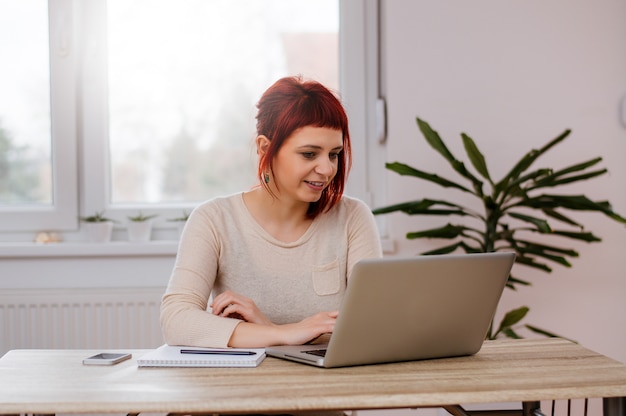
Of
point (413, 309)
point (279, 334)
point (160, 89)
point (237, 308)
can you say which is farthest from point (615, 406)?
point (160, 89)

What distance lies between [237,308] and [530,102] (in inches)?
67.5

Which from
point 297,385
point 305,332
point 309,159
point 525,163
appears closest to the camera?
point 297,385

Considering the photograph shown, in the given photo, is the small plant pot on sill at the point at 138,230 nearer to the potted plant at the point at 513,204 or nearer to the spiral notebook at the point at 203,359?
the potted plant at the point at 513,204

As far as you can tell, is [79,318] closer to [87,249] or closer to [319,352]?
[87,249]

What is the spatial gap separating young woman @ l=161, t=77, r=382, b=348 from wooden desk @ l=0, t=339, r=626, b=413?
0.44 meters

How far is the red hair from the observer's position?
194 centimetres

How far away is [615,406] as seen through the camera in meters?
1.34

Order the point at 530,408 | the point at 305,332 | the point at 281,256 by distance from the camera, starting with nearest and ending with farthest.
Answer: the point at 305,332, the point at 530,408, the point at 281,256

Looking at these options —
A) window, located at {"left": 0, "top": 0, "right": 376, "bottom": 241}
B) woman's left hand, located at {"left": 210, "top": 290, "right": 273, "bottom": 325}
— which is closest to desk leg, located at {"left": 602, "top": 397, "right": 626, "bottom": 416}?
woman's left hand, located at {"left": 210, "top": 290, "right": 273, "bottom": 325}

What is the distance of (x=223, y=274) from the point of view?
2.06 meters

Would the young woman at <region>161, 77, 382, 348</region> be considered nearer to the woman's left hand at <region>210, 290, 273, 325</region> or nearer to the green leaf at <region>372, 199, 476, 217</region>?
the woman's left hand at <region>210, 290, 273, 325</region>

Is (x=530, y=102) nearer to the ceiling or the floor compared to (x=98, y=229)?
nearer to the ceiling

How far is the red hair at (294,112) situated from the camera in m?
1.94

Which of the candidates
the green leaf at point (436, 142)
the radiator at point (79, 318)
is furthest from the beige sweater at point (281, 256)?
the radiator at point (79, 318)
